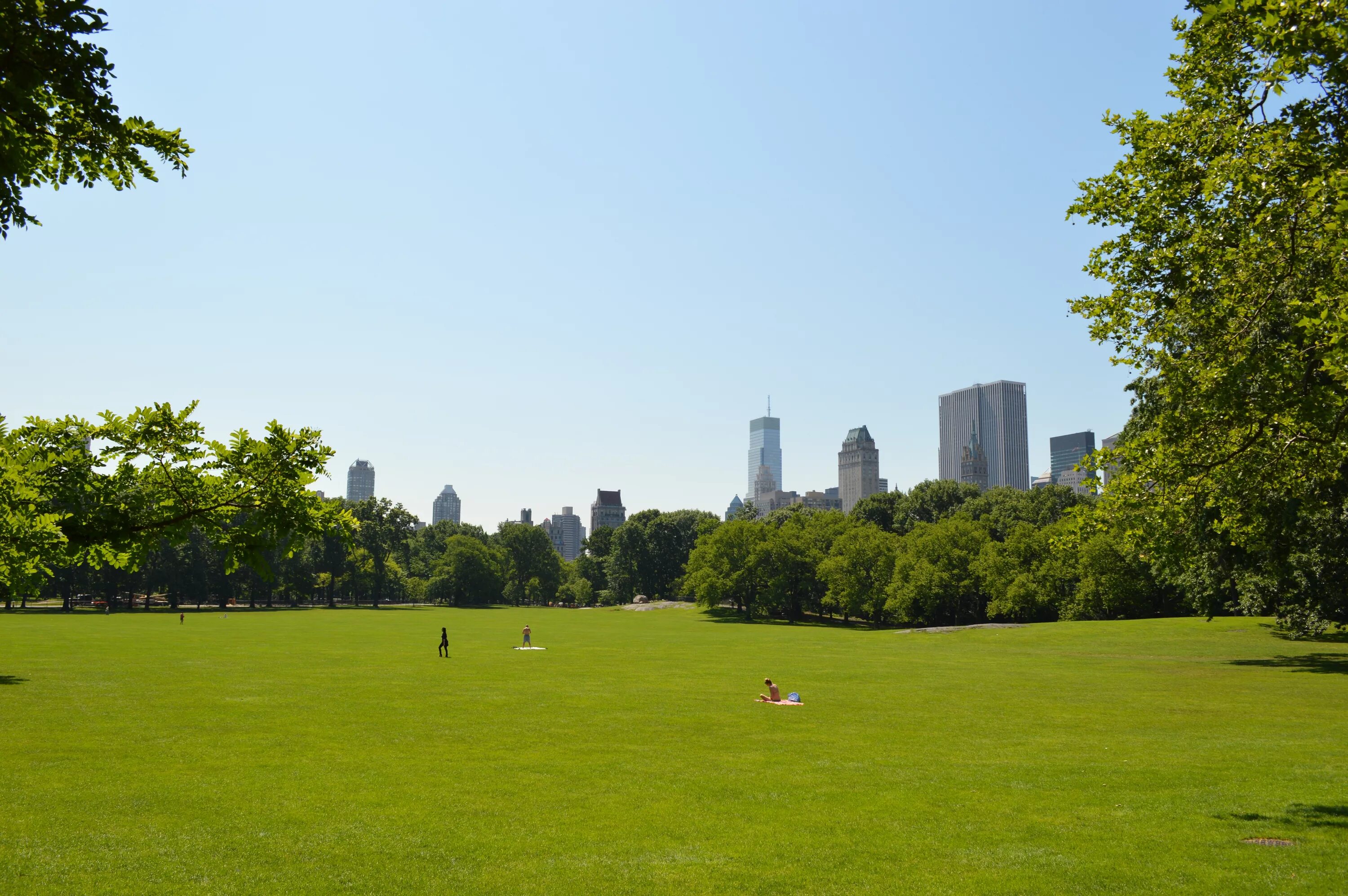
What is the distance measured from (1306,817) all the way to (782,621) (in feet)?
325

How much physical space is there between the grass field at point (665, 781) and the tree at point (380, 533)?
115772mm

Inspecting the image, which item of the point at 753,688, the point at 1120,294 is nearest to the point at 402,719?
the point at 753,688

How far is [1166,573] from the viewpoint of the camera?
4341cm

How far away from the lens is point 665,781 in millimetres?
20125

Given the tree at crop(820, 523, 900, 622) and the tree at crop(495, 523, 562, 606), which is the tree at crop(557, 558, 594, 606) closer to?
the tree at crop(495, 523, 562, 606)

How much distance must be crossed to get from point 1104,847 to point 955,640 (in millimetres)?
54818

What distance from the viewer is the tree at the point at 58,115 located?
7.33m

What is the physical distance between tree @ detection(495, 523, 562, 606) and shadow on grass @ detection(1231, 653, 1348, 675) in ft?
502

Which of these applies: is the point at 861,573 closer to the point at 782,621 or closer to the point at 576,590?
the point at 782,621

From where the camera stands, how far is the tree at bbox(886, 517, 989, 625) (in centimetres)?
9431

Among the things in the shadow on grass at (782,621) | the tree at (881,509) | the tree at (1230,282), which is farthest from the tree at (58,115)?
the tree at (881,509)

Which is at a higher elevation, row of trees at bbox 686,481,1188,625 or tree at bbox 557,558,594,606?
row of trees at bbox 686,481,1188,625

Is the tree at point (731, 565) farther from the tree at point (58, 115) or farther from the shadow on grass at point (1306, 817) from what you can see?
the tree at point (58, 115)

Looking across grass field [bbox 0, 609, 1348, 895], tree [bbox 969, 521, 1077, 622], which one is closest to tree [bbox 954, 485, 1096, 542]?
tree [bbox 969, 521, 1077, 622]
